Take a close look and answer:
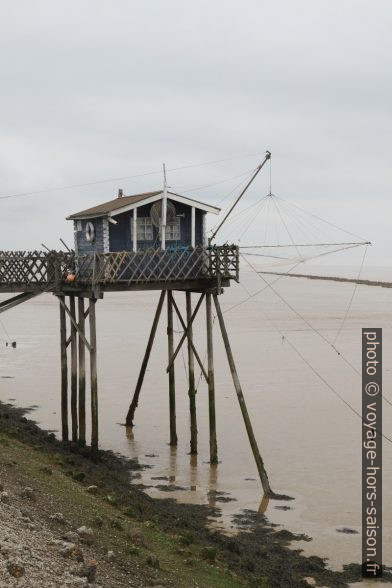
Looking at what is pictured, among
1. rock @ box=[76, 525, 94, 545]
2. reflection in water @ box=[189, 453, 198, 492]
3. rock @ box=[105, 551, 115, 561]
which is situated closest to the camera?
rock @ box=[105, 551, 115, 561]

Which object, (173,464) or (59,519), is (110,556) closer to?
(59,519)

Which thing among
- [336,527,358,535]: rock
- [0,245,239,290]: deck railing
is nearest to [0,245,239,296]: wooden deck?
[0,245,239,290]: deck railing

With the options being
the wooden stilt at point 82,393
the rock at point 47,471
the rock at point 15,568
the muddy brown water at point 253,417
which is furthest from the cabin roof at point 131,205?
the rock at point 15,568

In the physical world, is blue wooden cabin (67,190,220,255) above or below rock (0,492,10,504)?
above

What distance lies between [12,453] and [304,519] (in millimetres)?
6541

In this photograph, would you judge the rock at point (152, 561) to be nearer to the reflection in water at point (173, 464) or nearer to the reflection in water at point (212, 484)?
the reflection in water at point (212, 484)

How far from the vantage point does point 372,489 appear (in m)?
19.6

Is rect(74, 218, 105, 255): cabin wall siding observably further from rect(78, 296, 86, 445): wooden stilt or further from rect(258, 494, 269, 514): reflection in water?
rect(258, 494, 269, 514): reflection in water

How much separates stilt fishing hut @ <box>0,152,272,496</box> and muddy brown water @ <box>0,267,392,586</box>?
114 cm

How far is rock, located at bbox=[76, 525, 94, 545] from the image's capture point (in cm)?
1223

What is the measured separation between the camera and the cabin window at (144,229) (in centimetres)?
2478

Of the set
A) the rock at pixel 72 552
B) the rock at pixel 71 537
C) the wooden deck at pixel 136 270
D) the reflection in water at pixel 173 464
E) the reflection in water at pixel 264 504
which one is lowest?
the reflection in water at pixel 264 504

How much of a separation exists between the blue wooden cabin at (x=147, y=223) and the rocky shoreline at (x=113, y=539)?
733cm

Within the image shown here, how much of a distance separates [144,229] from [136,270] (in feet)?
10.7
